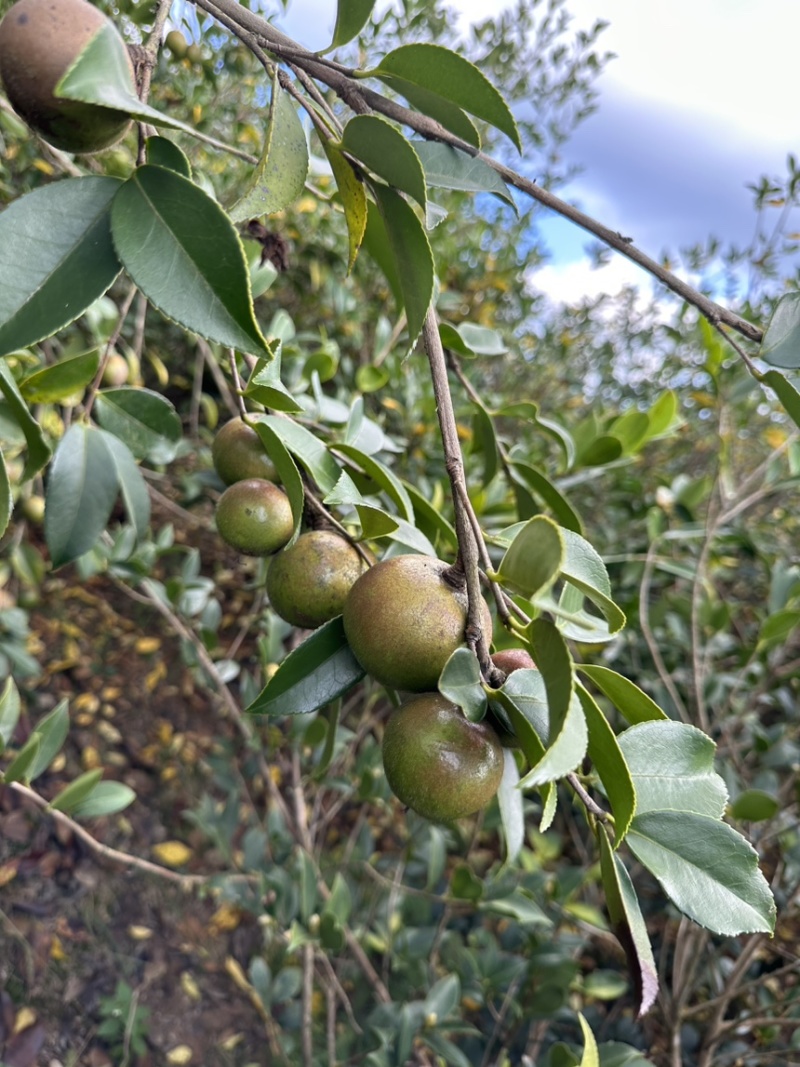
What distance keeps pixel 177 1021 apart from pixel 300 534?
191cm

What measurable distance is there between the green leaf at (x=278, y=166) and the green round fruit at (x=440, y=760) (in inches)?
14.1

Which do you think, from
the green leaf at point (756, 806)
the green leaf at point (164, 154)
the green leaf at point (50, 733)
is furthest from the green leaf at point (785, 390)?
the green leaf at point (50, 733)

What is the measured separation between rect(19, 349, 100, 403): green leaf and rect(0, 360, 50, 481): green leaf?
0.16 meters

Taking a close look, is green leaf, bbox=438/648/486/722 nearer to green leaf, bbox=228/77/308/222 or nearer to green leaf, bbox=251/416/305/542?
green leaf, bbox=251/416/305/542

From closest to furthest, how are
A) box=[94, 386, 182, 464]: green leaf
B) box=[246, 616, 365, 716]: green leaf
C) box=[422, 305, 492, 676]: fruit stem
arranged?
1. box=[422, 305, 492, 676]: fruit stem
2. box=[246, 616, 365, 716]: green leaf
3. box=[94, 386, 182, 464]: green leaf

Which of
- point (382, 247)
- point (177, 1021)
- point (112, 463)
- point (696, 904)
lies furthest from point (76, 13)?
point (177, 1021)

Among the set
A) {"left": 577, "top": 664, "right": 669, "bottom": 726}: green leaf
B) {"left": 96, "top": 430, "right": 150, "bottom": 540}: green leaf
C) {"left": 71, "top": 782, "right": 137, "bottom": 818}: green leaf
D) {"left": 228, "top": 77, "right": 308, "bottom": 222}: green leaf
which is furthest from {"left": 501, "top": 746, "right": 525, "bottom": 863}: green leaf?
{"left": 71, "top": 782, "right": 137, "bottom": 818}: green leaf

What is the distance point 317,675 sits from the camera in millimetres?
573

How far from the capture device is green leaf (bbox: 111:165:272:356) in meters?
0.41

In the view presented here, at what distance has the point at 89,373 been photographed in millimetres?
876

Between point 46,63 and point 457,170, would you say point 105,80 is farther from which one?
point 457,170

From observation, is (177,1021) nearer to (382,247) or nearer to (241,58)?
(382,247)

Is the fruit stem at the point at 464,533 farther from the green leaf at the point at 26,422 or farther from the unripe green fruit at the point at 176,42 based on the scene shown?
the unripe green fruit at the point at 176,42

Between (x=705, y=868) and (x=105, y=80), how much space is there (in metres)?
0.60
